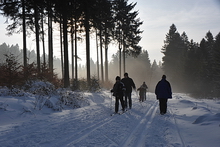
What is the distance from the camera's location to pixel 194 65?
44625 millimetres

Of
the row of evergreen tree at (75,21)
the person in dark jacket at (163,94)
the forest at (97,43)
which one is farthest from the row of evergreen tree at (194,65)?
the person in dark jacket at (163,94)

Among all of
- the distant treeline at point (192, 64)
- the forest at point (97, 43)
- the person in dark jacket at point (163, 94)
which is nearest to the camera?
the person in dark jacket at point (163, 94)

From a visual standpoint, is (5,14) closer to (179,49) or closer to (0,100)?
(0,100)

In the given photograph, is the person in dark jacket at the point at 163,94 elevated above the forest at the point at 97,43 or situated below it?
below

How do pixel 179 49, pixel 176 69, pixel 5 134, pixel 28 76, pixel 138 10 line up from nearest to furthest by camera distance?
1. pixel 5 134
2. pixel 28 76
3. pixel 138 10
4. pixel 176 69
5. pixel 179 49

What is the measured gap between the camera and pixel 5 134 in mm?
4574

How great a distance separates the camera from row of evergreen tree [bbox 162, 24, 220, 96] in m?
37.4

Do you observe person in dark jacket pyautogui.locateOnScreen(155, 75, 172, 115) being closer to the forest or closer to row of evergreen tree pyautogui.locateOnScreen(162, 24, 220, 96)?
the forest

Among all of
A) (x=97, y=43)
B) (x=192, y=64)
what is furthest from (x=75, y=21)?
(x=192, y=64)

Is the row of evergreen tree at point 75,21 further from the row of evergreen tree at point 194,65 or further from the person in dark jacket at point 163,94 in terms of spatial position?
the row of evergreen tree at point 194,65

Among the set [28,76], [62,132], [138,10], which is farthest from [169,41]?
[62,132]

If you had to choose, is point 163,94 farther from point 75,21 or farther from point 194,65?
point 194,65

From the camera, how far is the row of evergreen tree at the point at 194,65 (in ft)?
123

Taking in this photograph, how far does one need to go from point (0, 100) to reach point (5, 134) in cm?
322
